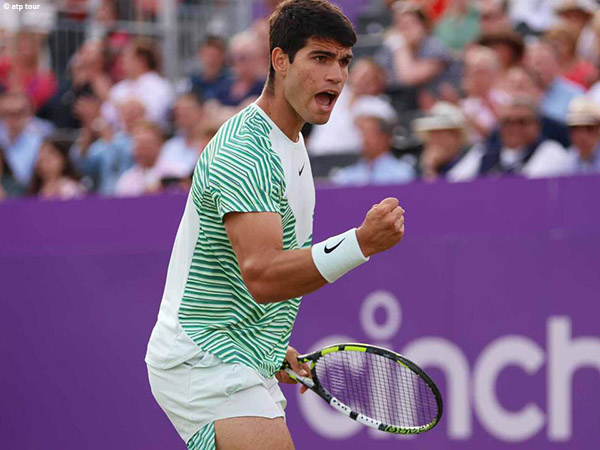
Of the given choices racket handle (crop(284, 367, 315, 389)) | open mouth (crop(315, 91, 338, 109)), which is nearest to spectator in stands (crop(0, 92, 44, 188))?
racket handle (crop(284, 367, 315, 389))

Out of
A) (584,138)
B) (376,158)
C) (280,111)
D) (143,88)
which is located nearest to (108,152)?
(143,88)

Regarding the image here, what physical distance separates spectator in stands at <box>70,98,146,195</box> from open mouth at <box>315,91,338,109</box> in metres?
6.08

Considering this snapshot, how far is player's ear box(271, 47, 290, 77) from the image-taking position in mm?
3734

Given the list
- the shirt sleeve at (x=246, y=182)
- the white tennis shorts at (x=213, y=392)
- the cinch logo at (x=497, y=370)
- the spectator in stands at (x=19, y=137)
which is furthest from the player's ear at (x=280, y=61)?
the spectator in stands at (x=19, y=137)

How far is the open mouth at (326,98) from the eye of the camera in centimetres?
371

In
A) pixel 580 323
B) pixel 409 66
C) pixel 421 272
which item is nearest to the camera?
pixel 580 323

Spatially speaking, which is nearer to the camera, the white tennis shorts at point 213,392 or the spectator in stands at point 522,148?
the white tennis shorts at point 213,392

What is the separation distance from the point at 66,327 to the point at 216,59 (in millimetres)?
3488

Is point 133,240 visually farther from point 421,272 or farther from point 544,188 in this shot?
point 544,188

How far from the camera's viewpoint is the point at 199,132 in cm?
924

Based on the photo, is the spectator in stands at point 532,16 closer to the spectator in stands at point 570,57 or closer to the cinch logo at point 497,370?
the spectator in stands at point 570,57

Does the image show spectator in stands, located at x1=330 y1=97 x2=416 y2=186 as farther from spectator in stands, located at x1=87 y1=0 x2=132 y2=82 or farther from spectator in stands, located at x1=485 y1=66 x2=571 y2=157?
spectator in stands, located at x1=87 y1=0 x2=132 y2=82

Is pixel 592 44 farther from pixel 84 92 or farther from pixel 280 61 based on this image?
pixel 84 92

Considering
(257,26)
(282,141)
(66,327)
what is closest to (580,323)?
(282,141)
